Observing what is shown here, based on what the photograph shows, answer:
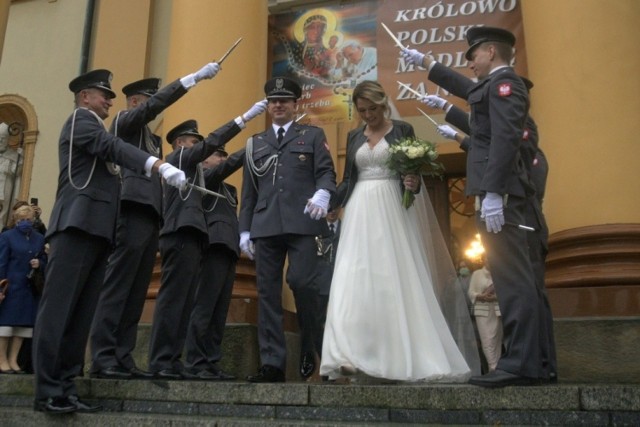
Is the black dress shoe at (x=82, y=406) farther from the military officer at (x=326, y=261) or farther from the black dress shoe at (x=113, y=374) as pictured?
the military officer at (x=326, y=261)

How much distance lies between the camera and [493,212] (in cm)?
365

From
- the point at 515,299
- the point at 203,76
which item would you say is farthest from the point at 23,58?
the point at 515,299

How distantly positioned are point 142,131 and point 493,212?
9.37ft

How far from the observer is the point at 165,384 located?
3.94m

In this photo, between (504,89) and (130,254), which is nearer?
(504,89)

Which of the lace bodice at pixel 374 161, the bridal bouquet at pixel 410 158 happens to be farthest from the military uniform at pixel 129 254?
the bridal bouquet at pixel 410 158

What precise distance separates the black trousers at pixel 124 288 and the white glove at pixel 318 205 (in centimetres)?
131

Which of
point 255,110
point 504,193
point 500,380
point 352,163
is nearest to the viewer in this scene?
point 500,380

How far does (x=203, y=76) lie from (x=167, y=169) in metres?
1.20

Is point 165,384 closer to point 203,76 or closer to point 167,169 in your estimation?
point 167,169

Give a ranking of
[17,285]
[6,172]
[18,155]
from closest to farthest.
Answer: [17,285], [6,172], [18,155]

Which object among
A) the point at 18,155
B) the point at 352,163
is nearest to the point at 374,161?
the point at 352,163

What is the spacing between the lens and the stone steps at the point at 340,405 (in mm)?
3049

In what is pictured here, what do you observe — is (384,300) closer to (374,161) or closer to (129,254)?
(374,161)
